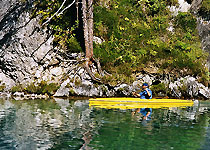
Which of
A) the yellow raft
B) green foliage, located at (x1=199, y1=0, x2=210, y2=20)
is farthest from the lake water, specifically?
green foliage, located at (x1=199, y1=0, x2=210, y2=20)

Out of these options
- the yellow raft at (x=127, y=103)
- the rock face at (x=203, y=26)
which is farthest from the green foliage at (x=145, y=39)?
the yellow raft at (x=127, y=103)

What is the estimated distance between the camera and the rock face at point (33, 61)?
599 inches

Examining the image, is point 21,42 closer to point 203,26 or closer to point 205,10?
point 203,26

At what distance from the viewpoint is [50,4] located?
16.5 m

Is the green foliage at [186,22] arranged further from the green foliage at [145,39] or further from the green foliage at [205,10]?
the green foliage at [205,10]

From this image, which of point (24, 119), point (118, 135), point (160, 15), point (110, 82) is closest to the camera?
point (118, 135)

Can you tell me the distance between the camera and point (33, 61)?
16.0 m

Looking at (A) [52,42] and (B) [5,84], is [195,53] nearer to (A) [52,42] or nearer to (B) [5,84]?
(A) [52,42]

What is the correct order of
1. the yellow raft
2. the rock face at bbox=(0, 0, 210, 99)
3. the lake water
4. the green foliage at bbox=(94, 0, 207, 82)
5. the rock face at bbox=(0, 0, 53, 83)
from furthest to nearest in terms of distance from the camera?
the green foliage at bbox=(94, 0, 207, 82) → the rock face at bbox=(0, 0, 53, 83) → the rock face at bbox=(0, 0, 210, 99) → the yellow raft → the lake water

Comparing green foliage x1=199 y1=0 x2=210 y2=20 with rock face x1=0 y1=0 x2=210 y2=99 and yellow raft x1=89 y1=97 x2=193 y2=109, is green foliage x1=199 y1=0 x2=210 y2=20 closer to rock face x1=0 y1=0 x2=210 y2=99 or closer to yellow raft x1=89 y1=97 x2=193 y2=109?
rock face x1=0 y1=0 x2=210 y2=99

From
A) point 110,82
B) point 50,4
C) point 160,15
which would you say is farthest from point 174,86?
point 50,4

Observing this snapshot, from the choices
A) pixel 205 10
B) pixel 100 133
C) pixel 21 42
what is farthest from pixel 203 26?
pixel 100 133

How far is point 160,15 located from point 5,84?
11.6m

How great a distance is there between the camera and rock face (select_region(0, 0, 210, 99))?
1521 centimetres
